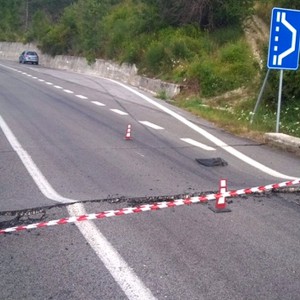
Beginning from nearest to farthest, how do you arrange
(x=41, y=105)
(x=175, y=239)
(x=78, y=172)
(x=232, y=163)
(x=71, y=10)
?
(x=175, y=239) < (x=78, y=172) < (x=232, y=163) < (x=41, y=105) < (x=71, y=10)

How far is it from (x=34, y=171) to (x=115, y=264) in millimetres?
3941

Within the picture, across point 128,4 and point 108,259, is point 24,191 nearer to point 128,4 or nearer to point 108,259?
point 108,259

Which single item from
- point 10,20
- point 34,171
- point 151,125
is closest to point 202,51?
point 151,125

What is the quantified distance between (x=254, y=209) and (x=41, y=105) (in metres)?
11.3

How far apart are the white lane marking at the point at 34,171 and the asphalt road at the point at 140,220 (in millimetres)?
20

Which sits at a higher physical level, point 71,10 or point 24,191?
point 71,10

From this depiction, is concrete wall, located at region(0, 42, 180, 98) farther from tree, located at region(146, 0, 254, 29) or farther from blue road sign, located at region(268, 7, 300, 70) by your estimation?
blue road sign, located at region(268, 7, 300, 70)

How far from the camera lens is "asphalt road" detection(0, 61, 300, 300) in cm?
449

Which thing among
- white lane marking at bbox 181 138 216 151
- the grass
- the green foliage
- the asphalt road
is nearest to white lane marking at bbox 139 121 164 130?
the asphalt road

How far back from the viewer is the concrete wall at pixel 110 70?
78.5ft

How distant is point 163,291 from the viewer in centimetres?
433

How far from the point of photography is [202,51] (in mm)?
25938

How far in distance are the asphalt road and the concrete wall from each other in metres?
11.4

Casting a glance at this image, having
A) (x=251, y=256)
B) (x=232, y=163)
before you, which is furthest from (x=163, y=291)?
(x=232, y=163)
